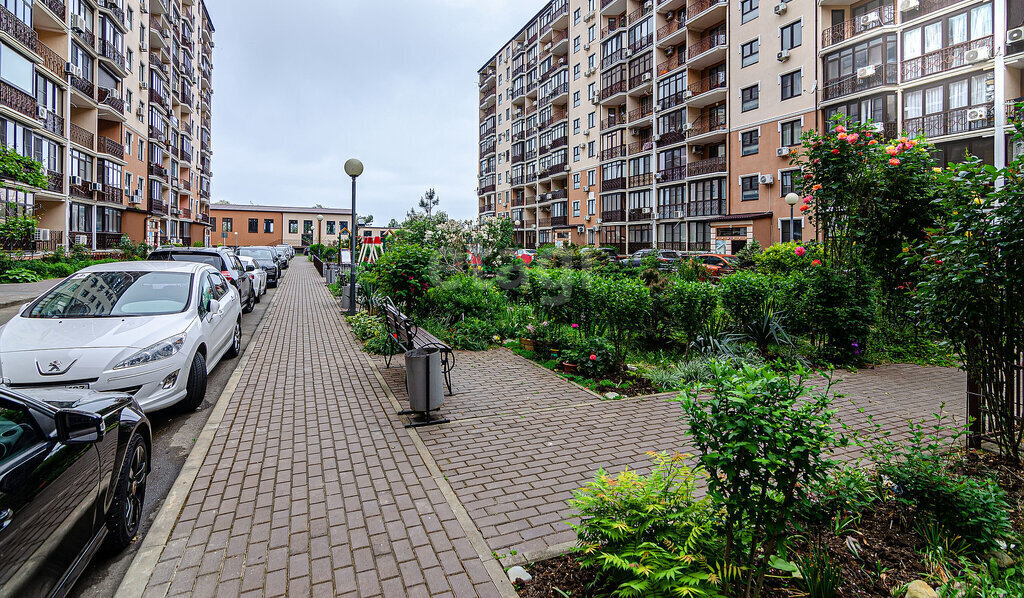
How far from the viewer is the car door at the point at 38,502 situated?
2.20 metres

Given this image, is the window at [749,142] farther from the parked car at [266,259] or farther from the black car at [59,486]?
the black car at [59,486]

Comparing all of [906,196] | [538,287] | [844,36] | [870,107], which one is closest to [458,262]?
[538,287]

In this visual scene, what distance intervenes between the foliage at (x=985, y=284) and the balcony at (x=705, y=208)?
33739 millimetres

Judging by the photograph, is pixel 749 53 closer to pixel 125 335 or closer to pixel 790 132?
pixel 790 132

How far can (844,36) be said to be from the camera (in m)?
28.5

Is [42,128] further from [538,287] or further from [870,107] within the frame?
[870,107]

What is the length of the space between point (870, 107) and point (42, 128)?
39.8m

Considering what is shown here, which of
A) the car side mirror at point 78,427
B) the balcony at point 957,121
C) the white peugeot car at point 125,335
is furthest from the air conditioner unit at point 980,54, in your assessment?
the car side mirror at point 78,427

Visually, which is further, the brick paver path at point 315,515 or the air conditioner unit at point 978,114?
the air conditioner unit at point 978,114

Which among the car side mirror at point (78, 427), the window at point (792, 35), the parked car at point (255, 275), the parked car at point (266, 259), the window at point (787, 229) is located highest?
the window at point (792, 35)

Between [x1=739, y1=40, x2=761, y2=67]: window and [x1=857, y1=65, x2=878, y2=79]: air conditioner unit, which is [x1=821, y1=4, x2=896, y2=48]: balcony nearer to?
[x1=857, y1=65, x2=878, y2=79]: air conditioner unit

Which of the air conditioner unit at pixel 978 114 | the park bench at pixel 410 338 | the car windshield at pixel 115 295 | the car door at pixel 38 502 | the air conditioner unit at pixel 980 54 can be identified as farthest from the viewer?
the air conditioner unit at pixel 978 114

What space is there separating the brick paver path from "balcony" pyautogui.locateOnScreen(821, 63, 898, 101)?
99.2 feet

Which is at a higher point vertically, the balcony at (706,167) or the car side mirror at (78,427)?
the balcony at (706,167)
